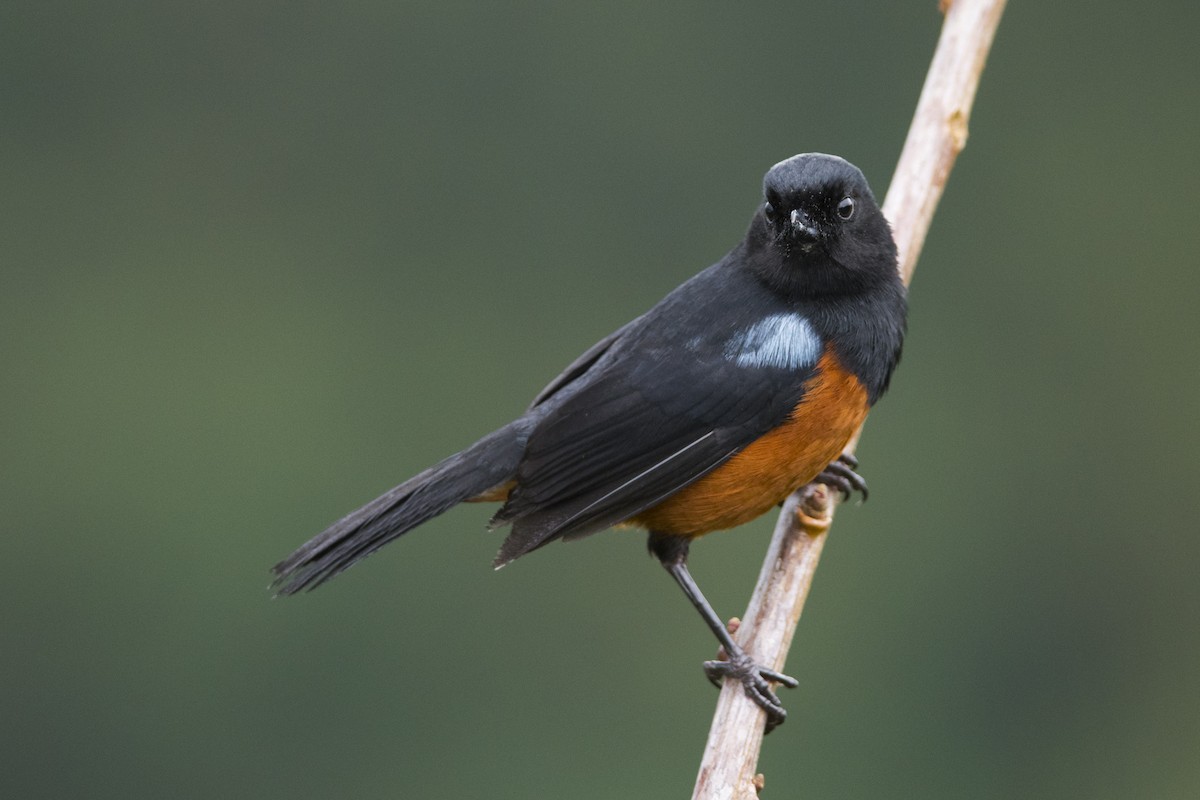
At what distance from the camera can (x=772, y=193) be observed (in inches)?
156

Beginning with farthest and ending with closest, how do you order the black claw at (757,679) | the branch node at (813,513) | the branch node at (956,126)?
the branch node at (956,126) < the branch node at (813,513) < the black claw at (757,679)

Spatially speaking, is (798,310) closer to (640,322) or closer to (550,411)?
(640,322)

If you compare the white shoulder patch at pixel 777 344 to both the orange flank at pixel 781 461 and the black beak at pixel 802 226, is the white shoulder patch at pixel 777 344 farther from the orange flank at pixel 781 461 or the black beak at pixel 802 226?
the black beak at pixel 802 226

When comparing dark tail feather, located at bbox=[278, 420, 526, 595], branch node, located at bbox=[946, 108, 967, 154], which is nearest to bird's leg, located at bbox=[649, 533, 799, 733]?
dark tail feather, located at bbox=[278, 420, 526, 595]

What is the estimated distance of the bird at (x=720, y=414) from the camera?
402cm

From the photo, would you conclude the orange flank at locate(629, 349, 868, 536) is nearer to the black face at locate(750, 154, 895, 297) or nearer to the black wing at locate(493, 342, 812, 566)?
the black wing at locate(493, 342, 812, 566)

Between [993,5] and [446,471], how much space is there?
2090 mm

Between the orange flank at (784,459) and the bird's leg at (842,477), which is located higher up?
the bird's leg at (842,477)

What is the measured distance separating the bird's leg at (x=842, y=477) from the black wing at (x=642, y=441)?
640mm

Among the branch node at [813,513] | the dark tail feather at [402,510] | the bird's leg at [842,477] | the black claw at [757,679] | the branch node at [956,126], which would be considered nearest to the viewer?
the black claw at [757,679]

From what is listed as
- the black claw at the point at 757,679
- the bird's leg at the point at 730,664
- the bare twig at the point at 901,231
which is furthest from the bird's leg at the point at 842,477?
the black claw at the point at 757,679

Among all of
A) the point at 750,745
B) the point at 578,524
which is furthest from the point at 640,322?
the point at 750,745

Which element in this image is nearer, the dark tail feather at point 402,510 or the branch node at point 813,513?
the dark tail feather at point 402,510

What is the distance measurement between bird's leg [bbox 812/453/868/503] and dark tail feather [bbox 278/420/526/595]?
39.5 inches
